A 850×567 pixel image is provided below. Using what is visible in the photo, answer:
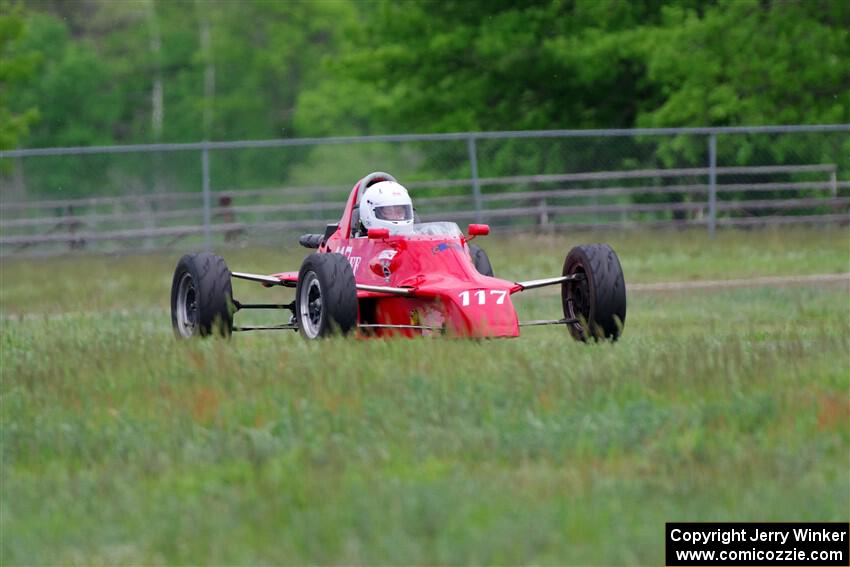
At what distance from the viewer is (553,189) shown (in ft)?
114

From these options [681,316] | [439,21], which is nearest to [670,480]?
[681,316]

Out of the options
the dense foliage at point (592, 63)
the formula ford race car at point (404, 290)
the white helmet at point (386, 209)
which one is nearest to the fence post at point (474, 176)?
the dense foliage at point (592, 63)

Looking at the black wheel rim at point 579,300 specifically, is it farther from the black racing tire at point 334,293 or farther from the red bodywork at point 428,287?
the black racing tire at point 334,293

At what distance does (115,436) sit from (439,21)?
29.0m

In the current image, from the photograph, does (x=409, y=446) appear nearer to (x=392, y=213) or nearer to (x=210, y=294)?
(x=210, y=294)

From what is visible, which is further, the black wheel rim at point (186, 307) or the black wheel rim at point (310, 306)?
the black wheel rim at point (186, 307)

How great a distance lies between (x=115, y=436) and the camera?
8.95 metres

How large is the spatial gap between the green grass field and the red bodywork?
1.85ft

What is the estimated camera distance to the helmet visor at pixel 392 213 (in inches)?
560

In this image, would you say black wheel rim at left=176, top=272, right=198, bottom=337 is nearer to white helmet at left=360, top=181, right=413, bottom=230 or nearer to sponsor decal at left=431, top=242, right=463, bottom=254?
white helmet at left=360, top=181, right=413, bottom=230

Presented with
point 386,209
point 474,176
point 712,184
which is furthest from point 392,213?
point 712,184

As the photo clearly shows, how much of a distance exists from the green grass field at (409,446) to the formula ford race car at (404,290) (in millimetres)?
401

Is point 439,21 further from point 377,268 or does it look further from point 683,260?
point 377,268

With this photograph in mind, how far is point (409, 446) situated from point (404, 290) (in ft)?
15.5
